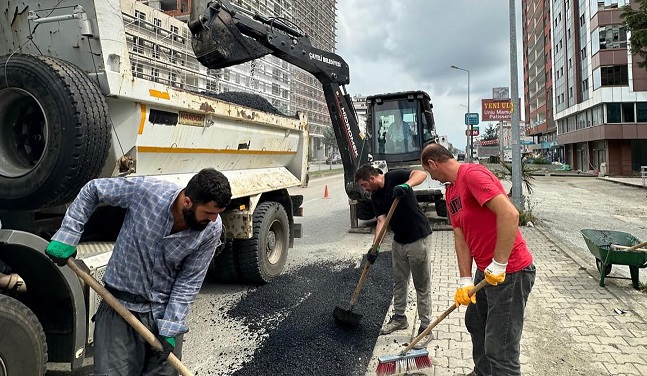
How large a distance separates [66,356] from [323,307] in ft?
A: 8.41

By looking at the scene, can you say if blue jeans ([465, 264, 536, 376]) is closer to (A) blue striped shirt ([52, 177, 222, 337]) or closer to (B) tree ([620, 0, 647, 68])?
(A) blue striped shirt ([52, 177, 222, 337])

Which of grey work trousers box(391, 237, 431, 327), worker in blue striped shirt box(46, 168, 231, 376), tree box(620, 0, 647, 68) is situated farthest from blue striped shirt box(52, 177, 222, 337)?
tree box(620, 0, 647, 68)

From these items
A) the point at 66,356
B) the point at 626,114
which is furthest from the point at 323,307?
the point at 626,114

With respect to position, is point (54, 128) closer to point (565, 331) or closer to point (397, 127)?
point (565, 331)

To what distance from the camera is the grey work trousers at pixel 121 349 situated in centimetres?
218

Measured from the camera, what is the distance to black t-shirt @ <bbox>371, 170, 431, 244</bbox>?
3.91 m

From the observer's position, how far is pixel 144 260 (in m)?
2.21

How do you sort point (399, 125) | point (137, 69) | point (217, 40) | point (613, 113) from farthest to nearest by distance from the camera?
1. point (613, 113)
2. point (399, 125)
3. point (217, 40)
4. point (137, 69)

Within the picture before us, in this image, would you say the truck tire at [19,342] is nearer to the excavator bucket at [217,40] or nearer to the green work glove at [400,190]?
the green work glove at [400,190]

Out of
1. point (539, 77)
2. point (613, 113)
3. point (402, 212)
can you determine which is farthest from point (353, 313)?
point (539, 77)

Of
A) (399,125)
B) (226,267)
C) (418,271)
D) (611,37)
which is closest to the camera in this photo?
(418,271)

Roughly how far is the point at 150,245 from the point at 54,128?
1258mm

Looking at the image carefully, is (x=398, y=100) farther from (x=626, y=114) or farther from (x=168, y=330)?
(x=626, y=114)

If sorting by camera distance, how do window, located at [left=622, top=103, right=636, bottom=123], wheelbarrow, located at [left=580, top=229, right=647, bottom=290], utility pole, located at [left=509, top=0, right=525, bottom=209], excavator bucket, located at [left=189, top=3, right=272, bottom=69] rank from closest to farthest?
1. wheelbarrow, located at [left=580, top=229, right=647, bottom=290]
2. excavator bucket, located at [left=189, top=3, right=272, bottom=69]
3. utility pole, located at [left=509, top=0, right=525, bottom=209]
4. window, located at [left=622, top=103, right=636, bottom=123]
